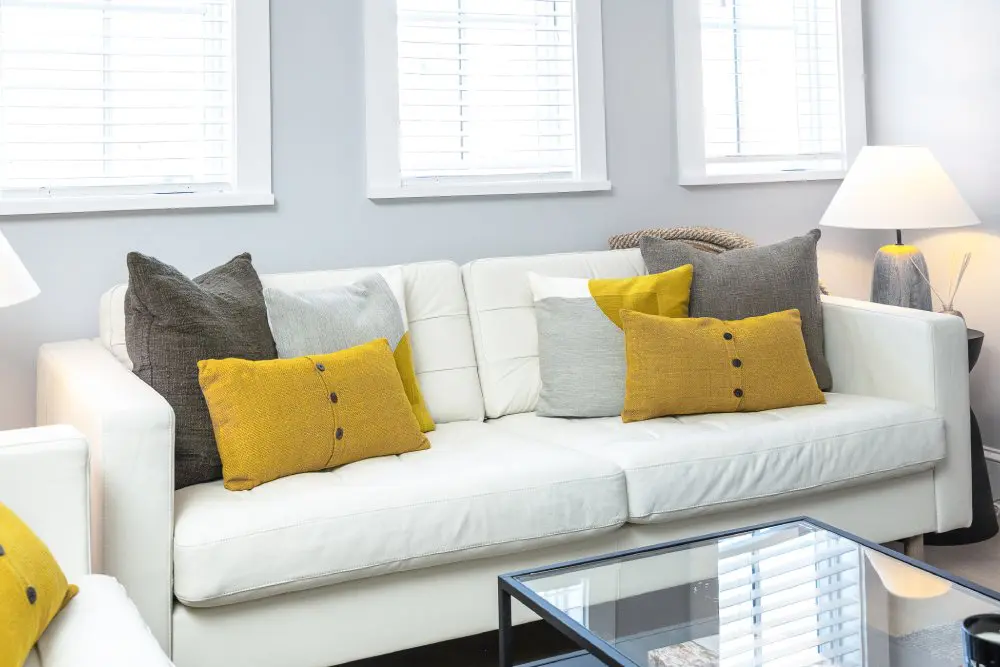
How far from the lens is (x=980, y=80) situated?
3.61 m

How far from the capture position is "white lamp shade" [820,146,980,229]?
343 cm

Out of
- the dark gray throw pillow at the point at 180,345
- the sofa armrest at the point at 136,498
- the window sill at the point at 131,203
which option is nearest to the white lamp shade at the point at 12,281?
the dark gray throw pillow at the point at 180,345

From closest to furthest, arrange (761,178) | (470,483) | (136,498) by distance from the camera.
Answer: (136,498)
(470,483)
(761,178)

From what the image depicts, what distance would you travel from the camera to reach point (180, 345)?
2.34 metres

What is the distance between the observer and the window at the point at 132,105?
9.32ft

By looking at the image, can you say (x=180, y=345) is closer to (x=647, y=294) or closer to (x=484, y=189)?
(x=647, y=294)

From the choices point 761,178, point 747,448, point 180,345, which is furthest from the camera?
point 761,178

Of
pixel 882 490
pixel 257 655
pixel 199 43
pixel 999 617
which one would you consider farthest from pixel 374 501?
pixel 199 43

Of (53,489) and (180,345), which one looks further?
(180,345)

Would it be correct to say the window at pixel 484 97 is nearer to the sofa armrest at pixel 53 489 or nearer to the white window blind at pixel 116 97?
the white window blind at pixel 116 97

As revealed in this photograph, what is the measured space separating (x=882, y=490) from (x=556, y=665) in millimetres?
1271

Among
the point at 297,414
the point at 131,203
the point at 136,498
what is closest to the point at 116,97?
the point at 131,203

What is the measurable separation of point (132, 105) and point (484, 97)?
110 centimetres

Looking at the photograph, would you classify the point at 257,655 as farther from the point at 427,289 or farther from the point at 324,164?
the point at 324,164
